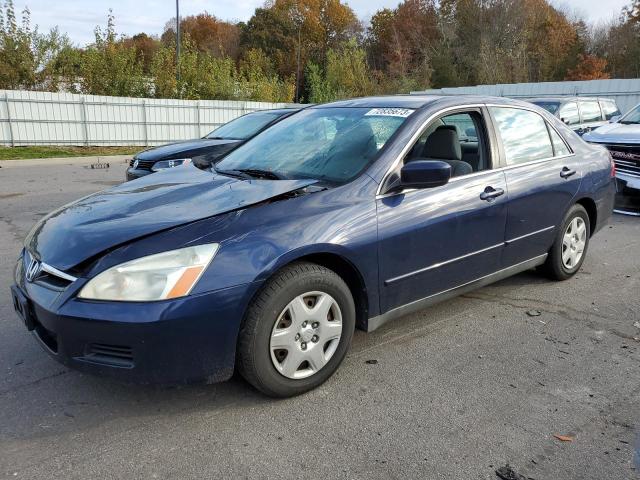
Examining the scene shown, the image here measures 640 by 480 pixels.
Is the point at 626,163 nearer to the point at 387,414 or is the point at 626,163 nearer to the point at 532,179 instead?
the point at 532,179

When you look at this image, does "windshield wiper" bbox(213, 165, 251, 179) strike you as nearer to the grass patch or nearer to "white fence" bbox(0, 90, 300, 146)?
the grass patch

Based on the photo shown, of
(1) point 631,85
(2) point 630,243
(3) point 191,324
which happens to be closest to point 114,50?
(1) point 631,85

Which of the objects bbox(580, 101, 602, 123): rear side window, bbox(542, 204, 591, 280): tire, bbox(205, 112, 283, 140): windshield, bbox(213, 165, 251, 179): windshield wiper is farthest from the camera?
bbox(580, 101, 602, 123): rear side window

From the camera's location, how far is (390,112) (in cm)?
381

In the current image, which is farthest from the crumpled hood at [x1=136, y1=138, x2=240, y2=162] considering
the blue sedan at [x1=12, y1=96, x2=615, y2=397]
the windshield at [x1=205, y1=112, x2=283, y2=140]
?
the blue sedan at [x1=12, y1=96, x2=615, y2=397]

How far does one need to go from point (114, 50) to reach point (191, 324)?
26317 mm

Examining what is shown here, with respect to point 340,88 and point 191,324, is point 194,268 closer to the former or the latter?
point 191,324

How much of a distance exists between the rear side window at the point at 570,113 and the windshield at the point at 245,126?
6685 millimetres

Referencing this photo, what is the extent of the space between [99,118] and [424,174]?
20870 mm

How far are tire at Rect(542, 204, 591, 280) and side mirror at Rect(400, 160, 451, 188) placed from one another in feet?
6.42

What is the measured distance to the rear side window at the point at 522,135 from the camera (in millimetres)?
4230

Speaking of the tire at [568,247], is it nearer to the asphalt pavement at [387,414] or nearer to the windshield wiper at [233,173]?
the asphalt pavement at [387,414]

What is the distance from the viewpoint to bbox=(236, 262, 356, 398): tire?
277 cm

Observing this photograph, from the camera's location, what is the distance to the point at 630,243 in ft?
21.8
